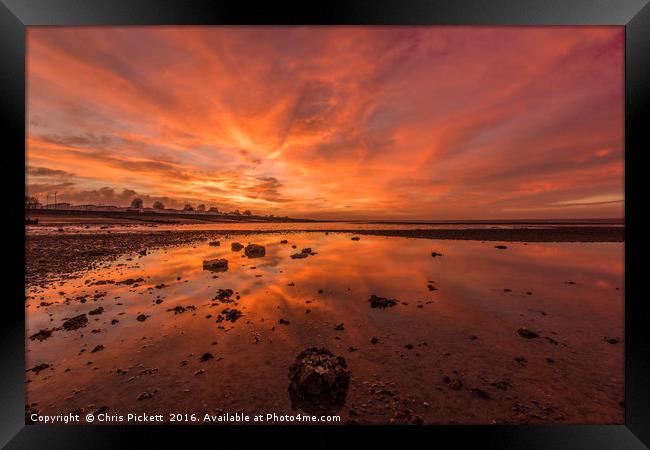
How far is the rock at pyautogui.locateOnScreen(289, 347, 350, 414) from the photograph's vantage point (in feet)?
9.11

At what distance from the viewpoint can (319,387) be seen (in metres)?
2.80

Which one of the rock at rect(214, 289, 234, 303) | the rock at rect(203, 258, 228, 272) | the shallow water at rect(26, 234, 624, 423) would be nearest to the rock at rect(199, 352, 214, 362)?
the shallow water at rect(26, 234, 624, 423)

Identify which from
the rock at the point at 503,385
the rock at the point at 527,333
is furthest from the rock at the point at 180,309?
the rock at the point at 527,333

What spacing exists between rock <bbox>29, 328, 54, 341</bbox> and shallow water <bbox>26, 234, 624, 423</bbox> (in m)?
0.11

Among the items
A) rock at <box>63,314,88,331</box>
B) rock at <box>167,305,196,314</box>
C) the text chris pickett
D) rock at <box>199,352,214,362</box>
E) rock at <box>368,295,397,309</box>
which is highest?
rock at <box>368,295,397,309</box>

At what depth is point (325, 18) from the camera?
3.34m

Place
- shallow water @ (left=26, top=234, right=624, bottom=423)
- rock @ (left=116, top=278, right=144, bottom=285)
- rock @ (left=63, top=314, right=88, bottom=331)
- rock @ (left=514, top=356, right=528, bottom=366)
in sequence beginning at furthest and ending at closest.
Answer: rock @ (left=116, top=278, right=144, bottom=285) → rock @ (left=63, top=314, right=88, bottom=331) → rock @ (left=514, top=356, right=528, bottom=366) → shallow water @ (left=26, top=234, right=624, bottom=423)

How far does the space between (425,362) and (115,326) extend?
617 centimetres

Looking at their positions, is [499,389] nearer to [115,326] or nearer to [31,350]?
[115,326]

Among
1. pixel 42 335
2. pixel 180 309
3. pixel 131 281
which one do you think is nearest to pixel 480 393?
pixel 180 309

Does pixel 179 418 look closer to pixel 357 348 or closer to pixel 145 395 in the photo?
pixel 145 395

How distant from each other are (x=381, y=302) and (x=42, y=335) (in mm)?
7254

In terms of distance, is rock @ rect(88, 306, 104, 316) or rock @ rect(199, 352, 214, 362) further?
rock @ rect(88, 306, 104, 316)

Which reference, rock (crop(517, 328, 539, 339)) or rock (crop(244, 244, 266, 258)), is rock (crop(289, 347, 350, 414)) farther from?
rock (crop(244, 244, 266, 258))
